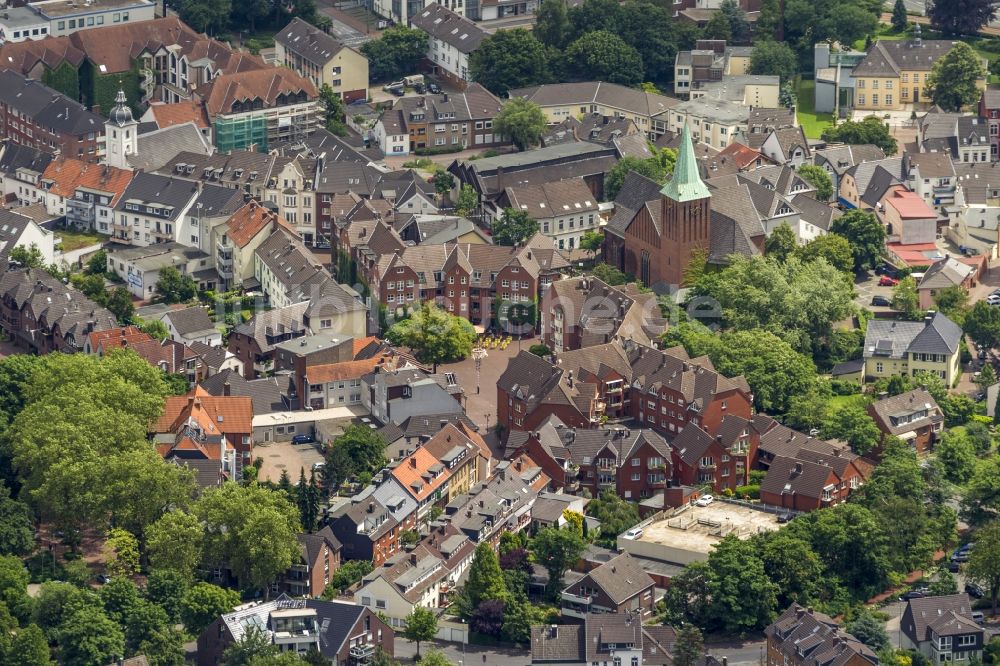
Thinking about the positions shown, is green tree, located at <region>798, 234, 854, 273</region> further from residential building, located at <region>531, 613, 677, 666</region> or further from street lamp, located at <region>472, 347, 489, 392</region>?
residential building, located at <region>531, 613, 677, 666</region>

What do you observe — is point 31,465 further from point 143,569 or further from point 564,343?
point 564,343

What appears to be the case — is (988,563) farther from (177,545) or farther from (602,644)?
(177,545)

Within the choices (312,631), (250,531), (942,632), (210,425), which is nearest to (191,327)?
(210,425)

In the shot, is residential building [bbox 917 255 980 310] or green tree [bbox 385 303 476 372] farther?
residential building [bbox 917 255 980 310]

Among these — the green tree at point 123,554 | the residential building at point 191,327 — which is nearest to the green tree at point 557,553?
the green tree at point 123,554

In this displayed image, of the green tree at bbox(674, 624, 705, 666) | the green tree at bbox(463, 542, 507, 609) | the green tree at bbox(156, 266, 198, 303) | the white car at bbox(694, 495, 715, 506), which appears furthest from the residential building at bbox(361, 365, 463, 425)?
the green tree at bbox(674, 624, 705, 666)

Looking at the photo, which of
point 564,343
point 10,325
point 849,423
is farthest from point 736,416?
point 10,325
